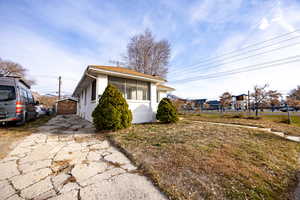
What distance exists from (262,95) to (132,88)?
35.3 ft

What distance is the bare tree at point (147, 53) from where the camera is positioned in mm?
14195

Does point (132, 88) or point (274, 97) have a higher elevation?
point (132, 88)

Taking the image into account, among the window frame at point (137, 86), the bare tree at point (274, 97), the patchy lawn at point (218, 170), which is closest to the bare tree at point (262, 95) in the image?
the bare tree at point (274, 97)

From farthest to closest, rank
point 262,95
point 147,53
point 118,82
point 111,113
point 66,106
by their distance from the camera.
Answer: point 66,106, point 147,53, point 262,95, point 118,82, point 111,113

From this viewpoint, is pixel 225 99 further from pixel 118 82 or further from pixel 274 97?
pixel 118 82

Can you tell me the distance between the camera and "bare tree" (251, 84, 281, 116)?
8919mm

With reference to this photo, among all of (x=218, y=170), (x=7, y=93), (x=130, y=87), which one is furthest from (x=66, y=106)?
(x=218, y=170)

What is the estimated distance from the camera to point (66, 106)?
1576cm

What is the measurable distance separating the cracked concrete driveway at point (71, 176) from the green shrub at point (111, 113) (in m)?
1.76

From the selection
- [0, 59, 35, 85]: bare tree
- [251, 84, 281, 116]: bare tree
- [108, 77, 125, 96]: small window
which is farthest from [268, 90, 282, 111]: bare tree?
[0, 59, 35, 85]: bare tree

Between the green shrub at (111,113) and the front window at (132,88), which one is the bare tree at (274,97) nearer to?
the front window at (132,88)

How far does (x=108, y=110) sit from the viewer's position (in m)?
→ 4.37

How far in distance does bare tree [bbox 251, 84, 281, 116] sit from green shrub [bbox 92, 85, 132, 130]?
11042 mm

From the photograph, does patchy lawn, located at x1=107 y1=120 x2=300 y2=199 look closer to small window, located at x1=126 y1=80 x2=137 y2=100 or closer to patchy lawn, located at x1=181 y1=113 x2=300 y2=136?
patchy lawn, located at x1=181 y1=113 x2=300 y2=136
